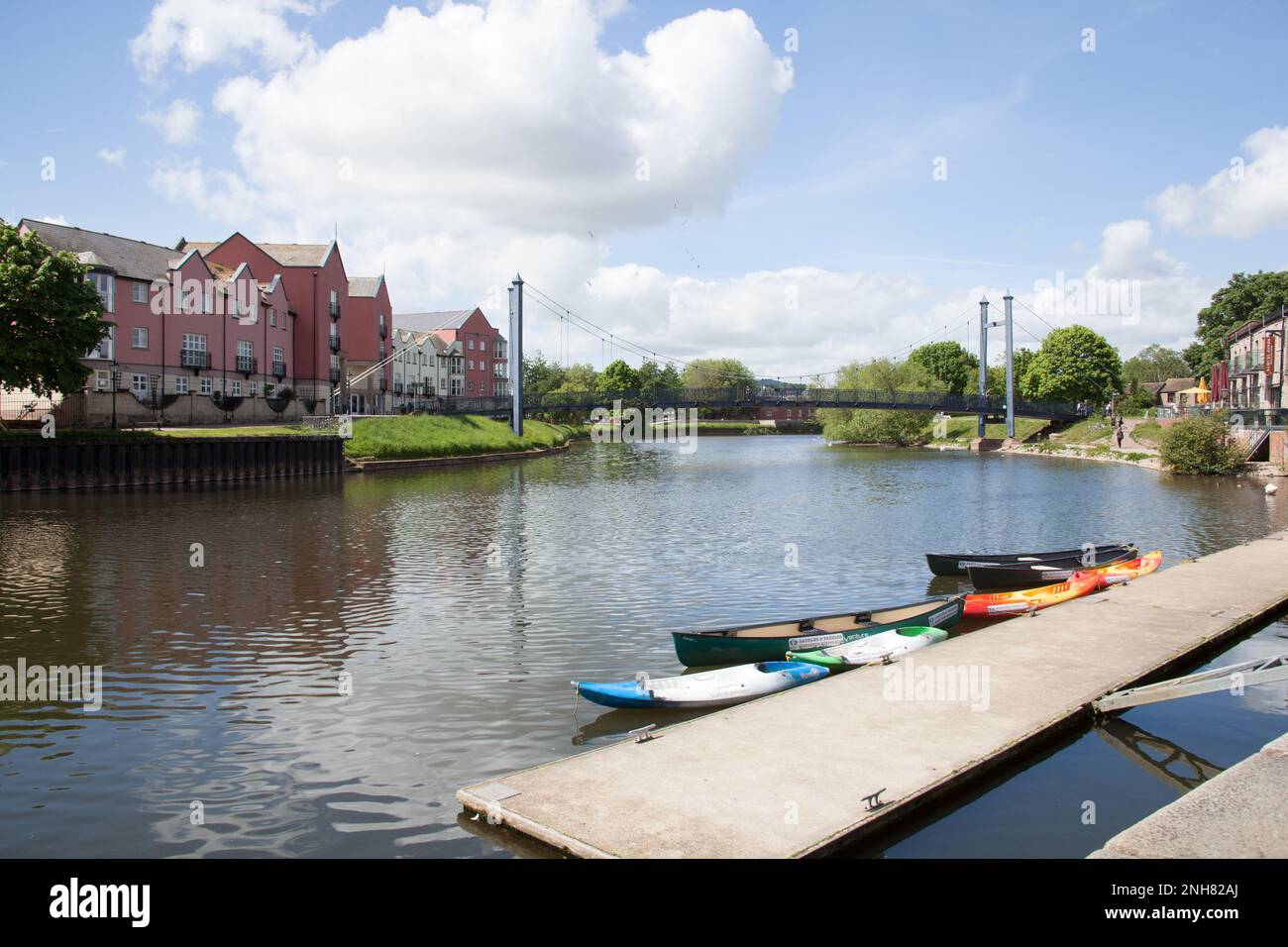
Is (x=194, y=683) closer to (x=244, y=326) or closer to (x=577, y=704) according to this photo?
(x=577, y=704)

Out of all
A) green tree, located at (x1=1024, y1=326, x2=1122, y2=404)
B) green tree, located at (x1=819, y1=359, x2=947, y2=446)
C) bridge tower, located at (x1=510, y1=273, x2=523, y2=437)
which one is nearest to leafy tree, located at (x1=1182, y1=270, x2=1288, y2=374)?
green tree, located at (x1=1024, y1=326, x2=1122, y2=404)

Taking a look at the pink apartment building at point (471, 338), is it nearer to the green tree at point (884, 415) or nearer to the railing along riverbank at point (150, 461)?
the green tree at point (884, 415)

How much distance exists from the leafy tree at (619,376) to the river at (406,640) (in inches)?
4759

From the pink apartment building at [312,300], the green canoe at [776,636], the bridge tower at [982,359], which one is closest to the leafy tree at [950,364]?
the bridge tower at [982,359]

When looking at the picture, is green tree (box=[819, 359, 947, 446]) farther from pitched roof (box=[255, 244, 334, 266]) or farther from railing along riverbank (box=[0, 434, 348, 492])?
railing along riverbank (box=[0, 434, 348, 492])

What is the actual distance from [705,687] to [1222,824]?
7356 mm

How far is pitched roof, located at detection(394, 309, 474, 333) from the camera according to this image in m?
140

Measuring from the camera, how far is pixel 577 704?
597 inches

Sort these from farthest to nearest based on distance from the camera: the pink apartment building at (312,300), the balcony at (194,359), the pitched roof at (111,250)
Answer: the pink apartment building at (312,300) < the balcony at (194,359) < the pitched roof at (111,250)

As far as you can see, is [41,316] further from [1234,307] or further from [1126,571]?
[1234,307]

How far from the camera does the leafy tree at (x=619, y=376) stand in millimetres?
170000

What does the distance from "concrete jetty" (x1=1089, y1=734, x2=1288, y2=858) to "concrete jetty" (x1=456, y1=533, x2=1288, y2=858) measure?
224cm
